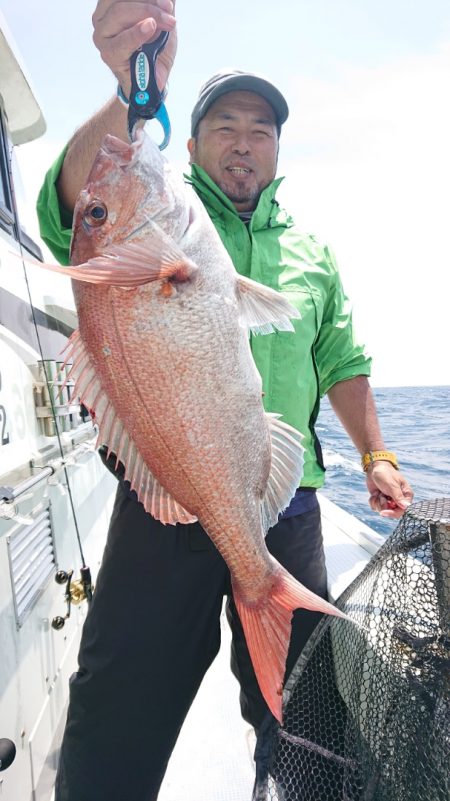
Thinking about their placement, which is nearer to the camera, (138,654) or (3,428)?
(138,654)

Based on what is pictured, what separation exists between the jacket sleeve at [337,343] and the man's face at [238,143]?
47 centimetres

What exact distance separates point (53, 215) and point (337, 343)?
1321 mm

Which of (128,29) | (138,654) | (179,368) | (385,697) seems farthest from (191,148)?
(385,697)

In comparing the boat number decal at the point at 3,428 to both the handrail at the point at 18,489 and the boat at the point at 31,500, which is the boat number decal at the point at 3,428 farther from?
the handrail at the point at 18,489

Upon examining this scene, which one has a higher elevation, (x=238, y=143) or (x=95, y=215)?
(x=238, y=143)

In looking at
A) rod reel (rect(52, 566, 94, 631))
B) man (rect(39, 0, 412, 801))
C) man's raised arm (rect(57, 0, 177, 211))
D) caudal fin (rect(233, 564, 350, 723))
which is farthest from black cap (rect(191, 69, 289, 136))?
rod reel (rect(52, 566, 94, 631))

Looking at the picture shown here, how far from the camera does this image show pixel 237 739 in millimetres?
2814

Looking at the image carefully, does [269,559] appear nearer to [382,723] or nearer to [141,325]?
[382,723]

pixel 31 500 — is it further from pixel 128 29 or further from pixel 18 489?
pixel 128 29

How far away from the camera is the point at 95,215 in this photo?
1.52 meters

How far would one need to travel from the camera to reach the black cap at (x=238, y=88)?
2.11 metres

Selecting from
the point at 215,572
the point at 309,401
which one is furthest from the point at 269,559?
the point at 309,401

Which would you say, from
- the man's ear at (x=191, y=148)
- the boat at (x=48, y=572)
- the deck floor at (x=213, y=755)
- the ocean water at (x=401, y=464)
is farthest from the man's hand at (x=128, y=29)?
the ocean water at (x=401, y=464)

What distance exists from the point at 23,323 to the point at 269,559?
6.25 feet
